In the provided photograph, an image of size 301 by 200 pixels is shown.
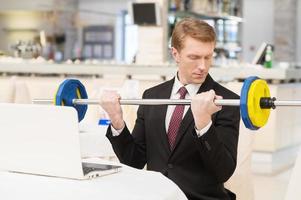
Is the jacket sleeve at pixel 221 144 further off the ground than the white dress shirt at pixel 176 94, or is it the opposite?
the white dress shirt at pixel 176 94

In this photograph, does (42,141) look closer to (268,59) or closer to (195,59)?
(195,59)

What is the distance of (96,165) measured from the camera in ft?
6.61

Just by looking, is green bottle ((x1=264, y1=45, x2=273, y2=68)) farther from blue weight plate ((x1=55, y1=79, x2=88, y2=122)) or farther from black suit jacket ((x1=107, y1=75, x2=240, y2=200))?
blue weight plate ((x1=55, y1=79, x2=88, y2=122))

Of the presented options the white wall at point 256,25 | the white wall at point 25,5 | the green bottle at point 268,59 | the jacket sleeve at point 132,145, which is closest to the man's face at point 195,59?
the jacket sleeve at point 132,145

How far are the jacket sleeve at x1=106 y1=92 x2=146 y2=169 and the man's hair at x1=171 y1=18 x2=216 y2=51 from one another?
0.38m

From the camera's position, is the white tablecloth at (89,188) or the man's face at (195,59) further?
the man's face at (195,59)

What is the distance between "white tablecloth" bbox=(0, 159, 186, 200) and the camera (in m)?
1.69

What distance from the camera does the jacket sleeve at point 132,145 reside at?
2.54m

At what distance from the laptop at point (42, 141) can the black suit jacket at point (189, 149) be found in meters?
0.53

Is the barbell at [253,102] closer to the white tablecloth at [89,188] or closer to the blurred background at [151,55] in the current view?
the blurred background at [151,55]

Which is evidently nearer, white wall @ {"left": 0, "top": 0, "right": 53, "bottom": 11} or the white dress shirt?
the white dress shirt

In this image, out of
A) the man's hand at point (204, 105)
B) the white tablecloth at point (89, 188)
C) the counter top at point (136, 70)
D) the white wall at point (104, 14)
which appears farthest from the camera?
→ the white wall at point (104, 14)

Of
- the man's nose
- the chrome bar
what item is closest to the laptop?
the chrome bar

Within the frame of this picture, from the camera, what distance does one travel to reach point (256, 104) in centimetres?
199
